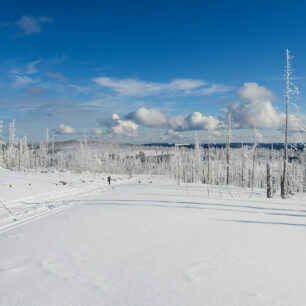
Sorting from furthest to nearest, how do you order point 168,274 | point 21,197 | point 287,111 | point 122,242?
point 287,111 < point 21,197 < point 122,242 < point 168,274

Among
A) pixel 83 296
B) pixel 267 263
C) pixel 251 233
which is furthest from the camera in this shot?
pixel 251 233

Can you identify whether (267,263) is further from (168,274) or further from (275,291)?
(168,274)

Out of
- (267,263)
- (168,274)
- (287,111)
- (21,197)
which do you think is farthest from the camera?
(287,111)

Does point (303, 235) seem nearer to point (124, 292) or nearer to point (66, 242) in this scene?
point (124, 292)

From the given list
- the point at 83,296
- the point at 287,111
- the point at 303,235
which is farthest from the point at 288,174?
the point at 83,296

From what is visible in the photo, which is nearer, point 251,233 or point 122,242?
point 122,242

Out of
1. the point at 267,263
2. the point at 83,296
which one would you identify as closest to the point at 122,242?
the point at 83,296

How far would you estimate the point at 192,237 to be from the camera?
207 inches

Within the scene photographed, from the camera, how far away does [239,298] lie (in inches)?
105

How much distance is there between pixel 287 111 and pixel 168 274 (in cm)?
1967

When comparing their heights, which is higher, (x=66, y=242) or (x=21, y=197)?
(x=66, y=242)

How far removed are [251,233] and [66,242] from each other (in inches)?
172

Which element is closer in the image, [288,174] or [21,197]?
[21,197]

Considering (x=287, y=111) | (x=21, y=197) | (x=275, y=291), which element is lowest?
(x=21, y=197)
